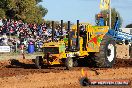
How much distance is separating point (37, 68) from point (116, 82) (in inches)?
591

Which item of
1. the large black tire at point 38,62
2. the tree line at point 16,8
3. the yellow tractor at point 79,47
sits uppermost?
the tree line at point 16,8

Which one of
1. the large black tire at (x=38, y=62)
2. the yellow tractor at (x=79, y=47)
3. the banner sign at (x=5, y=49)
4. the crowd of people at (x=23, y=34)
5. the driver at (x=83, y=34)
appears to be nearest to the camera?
the yellow tractor at (x=79, y=47)

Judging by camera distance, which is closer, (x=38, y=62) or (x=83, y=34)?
(x=83, y=34)

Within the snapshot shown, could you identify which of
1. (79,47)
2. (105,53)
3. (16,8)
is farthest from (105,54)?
(16,8)

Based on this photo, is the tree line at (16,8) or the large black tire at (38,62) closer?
the large black tire at (38,62)

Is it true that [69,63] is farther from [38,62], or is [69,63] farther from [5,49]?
[5,49]

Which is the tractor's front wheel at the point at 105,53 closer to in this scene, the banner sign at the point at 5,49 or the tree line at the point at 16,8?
the banner sign at the point at 5,49

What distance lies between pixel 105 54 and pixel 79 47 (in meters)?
1.57

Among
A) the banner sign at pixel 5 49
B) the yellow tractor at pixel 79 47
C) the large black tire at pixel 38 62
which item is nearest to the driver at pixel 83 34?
the yellow tractor at pixel 79 47

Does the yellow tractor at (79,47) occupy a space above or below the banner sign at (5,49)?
above

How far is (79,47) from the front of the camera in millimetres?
18719

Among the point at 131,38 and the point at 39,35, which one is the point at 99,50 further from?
the point at 39,35

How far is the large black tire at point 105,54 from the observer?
1933 centimetres

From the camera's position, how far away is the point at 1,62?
71.4 ft
